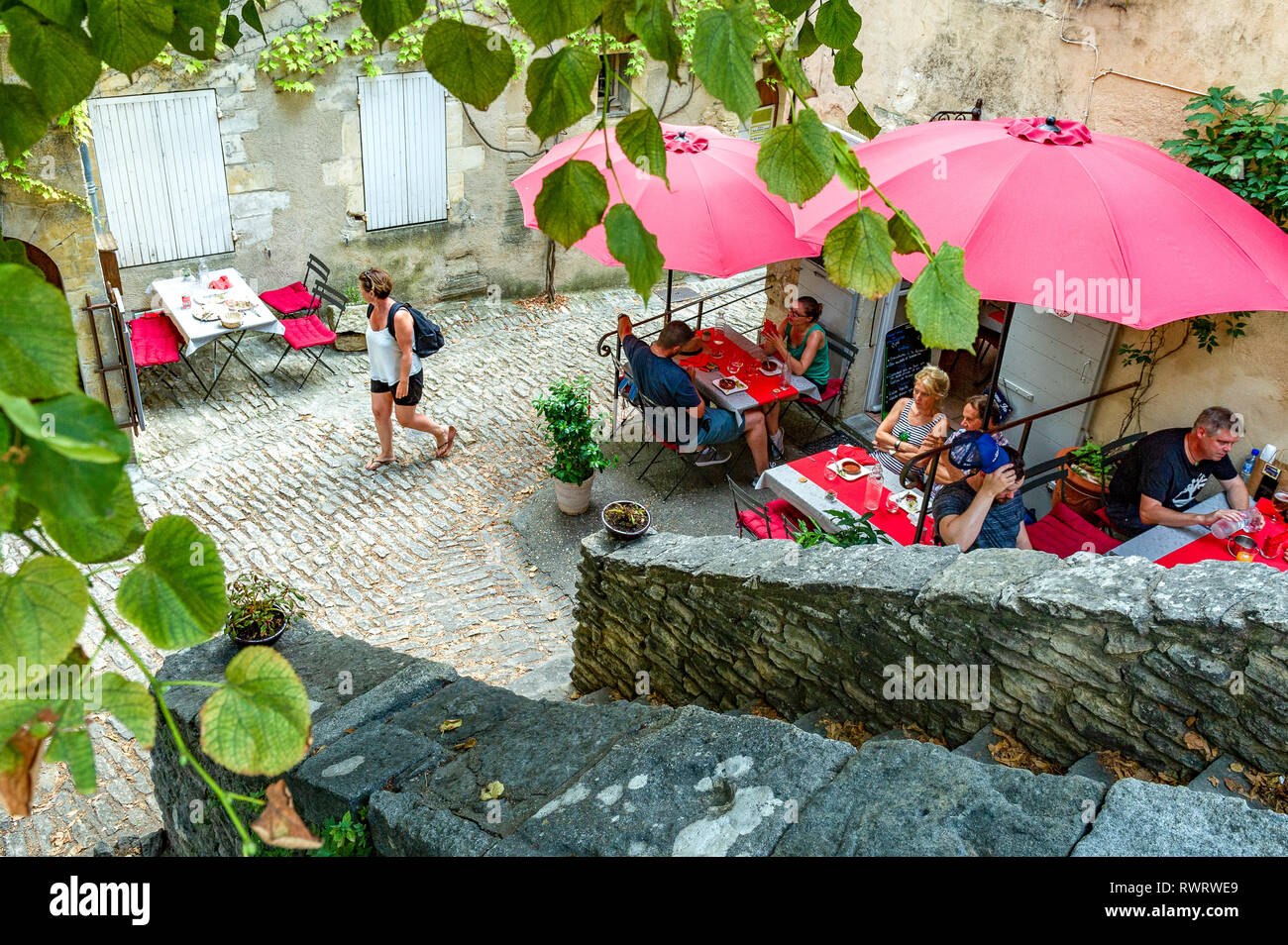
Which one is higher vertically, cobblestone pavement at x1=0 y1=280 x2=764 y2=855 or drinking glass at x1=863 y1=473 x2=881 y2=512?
drinking glass at x1=863 y1=473 x2=881 y2=512

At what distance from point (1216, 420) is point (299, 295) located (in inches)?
334

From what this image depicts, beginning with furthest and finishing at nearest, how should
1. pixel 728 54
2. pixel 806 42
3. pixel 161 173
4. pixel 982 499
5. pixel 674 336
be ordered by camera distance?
pixel 161 173, pixel 674 336, pixel 982 499, pixel 806 42, pixel 728 54

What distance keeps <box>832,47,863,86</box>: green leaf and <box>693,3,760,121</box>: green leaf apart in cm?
70

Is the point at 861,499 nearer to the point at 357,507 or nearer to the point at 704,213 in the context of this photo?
the point at 704,213

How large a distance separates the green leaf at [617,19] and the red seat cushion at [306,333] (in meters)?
8.65

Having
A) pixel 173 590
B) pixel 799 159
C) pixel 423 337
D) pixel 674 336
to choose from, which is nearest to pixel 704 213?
pixel 674 336

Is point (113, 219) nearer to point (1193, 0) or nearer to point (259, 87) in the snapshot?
point (259, 87)

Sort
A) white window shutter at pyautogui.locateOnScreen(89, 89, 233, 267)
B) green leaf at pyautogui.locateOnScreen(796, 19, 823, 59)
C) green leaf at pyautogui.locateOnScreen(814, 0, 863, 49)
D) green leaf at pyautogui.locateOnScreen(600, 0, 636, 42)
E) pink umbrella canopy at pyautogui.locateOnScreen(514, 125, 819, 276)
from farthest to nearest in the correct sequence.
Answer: white window shutter at pyautogui.locateOnScreen(89, 89, 233, 267) → pink umbrella canopy at pyautogui.locateOnScreen(514, 125, 819, 276) → green leaf at pyautogui.locateOnScreen(796, 19, 823, 59) → green leaf at pyautogui.locateOnScreen(814, 0, 863, 49) → green leaf at pyautogui.locateOnScreen(600, 0, 636, 42)

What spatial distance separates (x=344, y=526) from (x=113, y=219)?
4.19 meters

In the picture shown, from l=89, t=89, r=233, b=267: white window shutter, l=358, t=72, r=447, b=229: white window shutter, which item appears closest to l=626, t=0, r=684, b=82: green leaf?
l=89, t=89, r=233, b=267: white window shutter

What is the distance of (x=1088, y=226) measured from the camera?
517cm

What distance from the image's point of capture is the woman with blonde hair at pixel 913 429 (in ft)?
23.3

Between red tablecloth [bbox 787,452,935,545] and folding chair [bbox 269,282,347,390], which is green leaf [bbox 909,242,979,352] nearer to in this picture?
red tablecloth [bbox 787,452,935,545]

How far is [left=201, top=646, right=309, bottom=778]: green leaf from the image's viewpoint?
154cm
